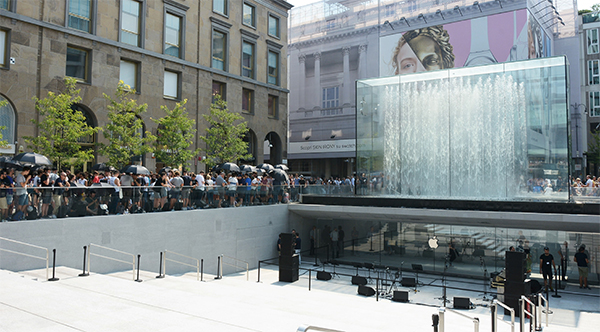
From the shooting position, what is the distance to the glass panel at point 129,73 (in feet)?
97.2

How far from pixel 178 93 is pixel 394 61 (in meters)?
28.1

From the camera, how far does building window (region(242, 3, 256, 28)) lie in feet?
128

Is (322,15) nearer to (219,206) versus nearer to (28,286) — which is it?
(219,206)

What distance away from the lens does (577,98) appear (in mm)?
60219

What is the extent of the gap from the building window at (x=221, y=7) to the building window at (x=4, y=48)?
15764 mm

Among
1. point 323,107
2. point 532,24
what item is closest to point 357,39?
point 323,107

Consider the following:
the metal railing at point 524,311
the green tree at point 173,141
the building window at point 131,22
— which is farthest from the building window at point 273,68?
the metal railing at point 524,311

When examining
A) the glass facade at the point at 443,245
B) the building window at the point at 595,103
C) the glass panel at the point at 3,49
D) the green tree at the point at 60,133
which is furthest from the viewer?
the building window at the point at 595,103

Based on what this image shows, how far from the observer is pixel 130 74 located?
98.6 feet

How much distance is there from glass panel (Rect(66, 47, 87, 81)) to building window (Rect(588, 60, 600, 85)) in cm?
6303

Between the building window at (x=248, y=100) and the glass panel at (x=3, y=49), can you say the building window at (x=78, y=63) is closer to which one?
the glass panel at (x=3, y=49)

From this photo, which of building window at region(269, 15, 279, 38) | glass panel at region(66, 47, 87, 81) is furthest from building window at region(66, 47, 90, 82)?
building window at region(269, 15, 279, 38)

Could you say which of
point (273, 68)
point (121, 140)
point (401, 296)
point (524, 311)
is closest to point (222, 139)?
point (121, 140)

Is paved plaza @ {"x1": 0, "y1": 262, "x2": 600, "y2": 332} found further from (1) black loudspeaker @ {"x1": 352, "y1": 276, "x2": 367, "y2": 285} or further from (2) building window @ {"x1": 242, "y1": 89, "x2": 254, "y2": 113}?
(2) building window @ {"x1": 242, "y1": 89, "x2": 254, "y2": 113}
